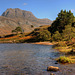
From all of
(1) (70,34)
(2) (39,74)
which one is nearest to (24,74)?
(2) (39,74)

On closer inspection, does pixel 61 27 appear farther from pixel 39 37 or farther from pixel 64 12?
pixel 39 37

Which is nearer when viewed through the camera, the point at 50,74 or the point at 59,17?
the point at 50,74

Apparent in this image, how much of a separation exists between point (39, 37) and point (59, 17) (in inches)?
1189

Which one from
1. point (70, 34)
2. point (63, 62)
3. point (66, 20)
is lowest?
point (63, 62)

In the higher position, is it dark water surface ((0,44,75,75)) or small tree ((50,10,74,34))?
small tree ((50,10,74,34))

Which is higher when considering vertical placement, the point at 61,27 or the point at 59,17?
the point at 59,17

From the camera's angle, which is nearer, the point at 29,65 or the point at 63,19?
the point at 29,65

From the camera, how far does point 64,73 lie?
47.0 ft

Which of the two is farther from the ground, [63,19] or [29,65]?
[63,19]

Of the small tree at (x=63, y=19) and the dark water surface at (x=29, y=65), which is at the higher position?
the small tree at (x=63, y=19)

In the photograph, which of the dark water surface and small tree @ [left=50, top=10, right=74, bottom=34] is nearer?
the dark water surface

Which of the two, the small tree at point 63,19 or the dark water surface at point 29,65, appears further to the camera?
the small tree at point 63,19

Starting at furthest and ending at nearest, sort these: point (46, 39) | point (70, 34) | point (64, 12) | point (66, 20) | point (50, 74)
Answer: point (64, 12), point (66, 20), point (46, 39), point (70, 34), point (50, 74)

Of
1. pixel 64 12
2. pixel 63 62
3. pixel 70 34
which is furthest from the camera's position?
pixel 64 12
